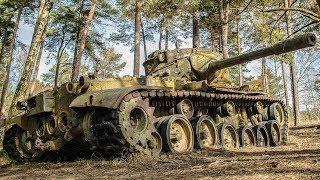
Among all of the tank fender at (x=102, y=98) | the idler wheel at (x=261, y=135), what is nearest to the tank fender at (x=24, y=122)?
the tank fender at (x=102, y=98)

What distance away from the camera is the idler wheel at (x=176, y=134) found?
1017 centimetres

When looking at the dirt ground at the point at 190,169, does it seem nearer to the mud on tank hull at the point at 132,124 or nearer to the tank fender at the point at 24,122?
the mud on tank hull at the point at 132,124

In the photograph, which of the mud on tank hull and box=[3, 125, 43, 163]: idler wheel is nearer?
the mud on tank hull

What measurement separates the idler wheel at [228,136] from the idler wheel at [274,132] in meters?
2.07

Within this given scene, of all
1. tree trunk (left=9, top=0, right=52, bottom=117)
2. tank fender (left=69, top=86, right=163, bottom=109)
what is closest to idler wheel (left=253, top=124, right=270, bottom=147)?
tank fender (left=69, top=86, right=163, bottom=109)

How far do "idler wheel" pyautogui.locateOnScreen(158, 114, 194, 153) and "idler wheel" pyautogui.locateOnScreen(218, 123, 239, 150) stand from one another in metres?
1.55

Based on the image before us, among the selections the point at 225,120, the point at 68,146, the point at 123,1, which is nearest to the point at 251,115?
the point at 225,120

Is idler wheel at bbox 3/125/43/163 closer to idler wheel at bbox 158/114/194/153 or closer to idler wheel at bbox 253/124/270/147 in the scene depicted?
idler wheel at bbox 158/114/194/153

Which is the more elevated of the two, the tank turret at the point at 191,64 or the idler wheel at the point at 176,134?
the tank turret at the point at 191,64

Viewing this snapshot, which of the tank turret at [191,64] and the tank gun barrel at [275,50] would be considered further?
the tank turret at [191,64]

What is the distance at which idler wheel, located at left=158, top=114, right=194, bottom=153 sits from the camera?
10.2 meters

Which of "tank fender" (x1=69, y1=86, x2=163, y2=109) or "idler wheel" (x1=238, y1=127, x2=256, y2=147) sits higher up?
"tank fender" (x1=69, y1=86, x2=163, y2=109)

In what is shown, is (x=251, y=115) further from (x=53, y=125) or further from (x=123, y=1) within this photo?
(x=123, y=1)

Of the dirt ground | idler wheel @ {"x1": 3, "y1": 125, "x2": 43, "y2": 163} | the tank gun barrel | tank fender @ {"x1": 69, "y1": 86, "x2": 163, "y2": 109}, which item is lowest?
the dirt ground
